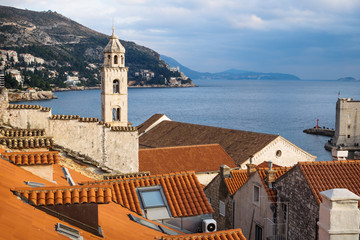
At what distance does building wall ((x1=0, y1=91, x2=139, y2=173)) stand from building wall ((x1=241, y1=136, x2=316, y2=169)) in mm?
13262

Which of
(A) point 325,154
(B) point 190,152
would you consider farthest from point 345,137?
(B) point 190,152

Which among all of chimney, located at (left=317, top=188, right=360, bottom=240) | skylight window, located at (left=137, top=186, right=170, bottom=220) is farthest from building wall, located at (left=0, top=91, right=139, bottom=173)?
chimney, located at (left=317, top=188, right=360, bottom=240)

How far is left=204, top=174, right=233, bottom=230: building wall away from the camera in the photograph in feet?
59.2

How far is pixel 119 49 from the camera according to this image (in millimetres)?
33469

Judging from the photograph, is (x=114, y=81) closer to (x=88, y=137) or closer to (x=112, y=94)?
(x=112, y=94)

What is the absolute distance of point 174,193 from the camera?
1069 centimetres

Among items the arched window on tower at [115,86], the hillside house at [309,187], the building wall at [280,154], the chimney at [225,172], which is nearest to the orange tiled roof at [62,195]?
the hillside house at [309,187]

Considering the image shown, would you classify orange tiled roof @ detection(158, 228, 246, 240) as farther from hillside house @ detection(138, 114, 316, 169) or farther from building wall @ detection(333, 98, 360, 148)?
building wall @ detection(333, 98, 360, 148)

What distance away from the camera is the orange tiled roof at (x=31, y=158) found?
26.8 ft

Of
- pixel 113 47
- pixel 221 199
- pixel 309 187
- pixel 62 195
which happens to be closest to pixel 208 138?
pixel 113 47

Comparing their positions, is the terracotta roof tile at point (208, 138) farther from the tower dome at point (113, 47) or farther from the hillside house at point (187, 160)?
the tower dome at point (113, 47)

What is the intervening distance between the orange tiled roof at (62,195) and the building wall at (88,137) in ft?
32.6

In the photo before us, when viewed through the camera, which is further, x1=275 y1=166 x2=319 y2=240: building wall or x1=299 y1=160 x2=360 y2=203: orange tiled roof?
x1=299 y1=160 x2=360 y2=203: orange tiled roof

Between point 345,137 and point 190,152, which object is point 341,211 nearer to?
point 190,152
